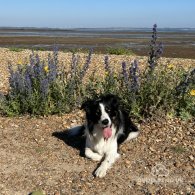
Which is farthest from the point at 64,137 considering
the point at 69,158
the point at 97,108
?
the point at 97,108

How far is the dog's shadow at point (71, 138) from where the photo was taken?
7.15 metres

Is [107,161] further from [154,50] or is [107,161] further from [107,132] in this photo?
[154,50]

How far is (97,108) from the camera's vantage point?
6305 mm

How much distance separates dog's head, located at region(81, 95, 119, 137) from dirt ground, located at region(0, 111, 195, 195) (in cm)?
59

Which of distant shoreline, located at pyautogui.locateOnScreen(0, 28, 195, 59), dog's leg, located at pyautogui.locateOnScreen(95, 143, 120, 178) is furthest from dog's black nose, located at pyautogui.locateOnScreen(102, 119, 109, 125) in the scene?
distant shoreline, located at pyautogui.locateOnScreen(0, 28, 195, 59)

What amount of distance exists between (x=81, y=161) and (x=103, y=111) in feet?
2.74

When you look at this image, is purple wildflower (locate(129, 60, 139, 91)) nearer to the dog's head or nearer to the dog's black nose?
the dog's head

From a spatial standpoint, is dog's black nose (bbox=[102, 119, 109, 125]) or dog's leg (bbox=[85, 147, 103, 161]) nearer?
dog's black nose (bbox=[102, 119, 109, 125])

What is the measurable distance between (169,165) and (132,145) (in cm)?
90

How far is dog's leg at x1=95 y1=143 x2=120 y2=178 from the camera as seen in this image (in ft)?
19.7

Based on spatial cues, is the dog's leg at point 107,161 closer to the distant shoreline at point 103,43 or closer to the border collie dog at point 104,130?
the border collie dog at point 104,130

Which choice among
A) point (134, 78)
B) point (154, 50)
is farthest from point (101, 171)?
point (154, 50)

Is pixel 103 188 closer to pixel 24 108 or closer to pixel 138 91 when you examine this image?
pixel 138 91

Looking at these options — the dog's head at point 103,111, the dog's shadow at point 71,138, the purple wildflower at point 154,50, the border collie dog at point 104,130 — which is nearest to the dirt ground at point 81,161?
the dog's shadow at point 71,138
